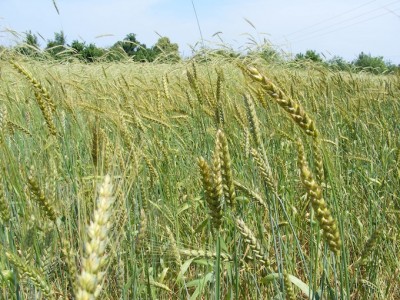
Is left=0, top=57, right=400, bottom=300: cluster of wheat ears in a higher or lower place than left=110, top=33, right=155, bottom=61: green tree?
lower

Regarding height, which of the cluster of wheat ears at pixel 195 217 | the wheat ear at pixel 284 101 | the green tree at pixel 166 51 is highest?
the green tree at pixel 166 51

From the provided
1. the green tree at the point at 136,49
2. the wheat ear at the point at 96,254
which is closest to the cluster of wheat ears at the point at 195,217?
the wheat ear at the point at 96,254

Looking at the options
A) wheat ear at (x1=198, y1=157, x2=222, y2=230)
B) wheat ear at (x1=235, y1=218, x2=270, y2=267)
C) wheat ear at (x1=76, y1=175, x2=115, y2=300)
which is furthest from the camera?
wheat ear at (x1=235, y1=218, x2=270, y2=267)

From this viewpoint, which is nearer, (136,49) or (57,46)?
(57,46)

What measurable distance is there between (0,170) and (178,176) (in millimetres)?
1118

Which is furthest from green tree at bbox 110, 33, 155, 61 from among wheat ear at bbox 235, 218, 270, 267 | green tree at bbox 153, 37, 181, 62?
wheat ear at bbox 235, 218, 270, 267

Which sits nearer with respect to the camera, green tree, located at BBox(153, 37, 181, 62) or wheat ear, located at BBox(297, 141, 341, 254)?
wheat ear, located at BBox(297, 141, 341, 254)

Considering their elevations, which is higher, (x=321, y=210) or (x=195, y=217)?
(x=321, y=210)

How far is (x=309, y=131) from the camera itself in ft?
2.76

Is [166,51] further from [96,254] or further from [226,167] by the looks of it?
[96,254]

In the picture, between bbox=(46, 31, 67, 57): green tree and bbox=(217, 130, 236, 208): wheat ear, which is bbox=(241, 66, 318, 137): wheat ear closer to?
bbox=(217, 130, 236, 208): wheat ear

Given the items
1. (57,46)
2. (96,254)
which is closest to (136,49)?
(57,46)

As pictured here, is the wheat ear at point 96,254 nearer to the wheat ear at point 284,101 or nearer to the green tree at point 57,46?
the wheat ear at point 284,101

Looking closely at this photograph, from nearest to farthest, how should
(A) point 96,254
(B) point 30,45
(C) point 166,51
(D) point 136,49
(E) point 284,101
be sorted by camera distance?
(A) point 96,254, (E) point 284,101, (B) point 30,45, (C) point 166,51, (D) point 136,49
